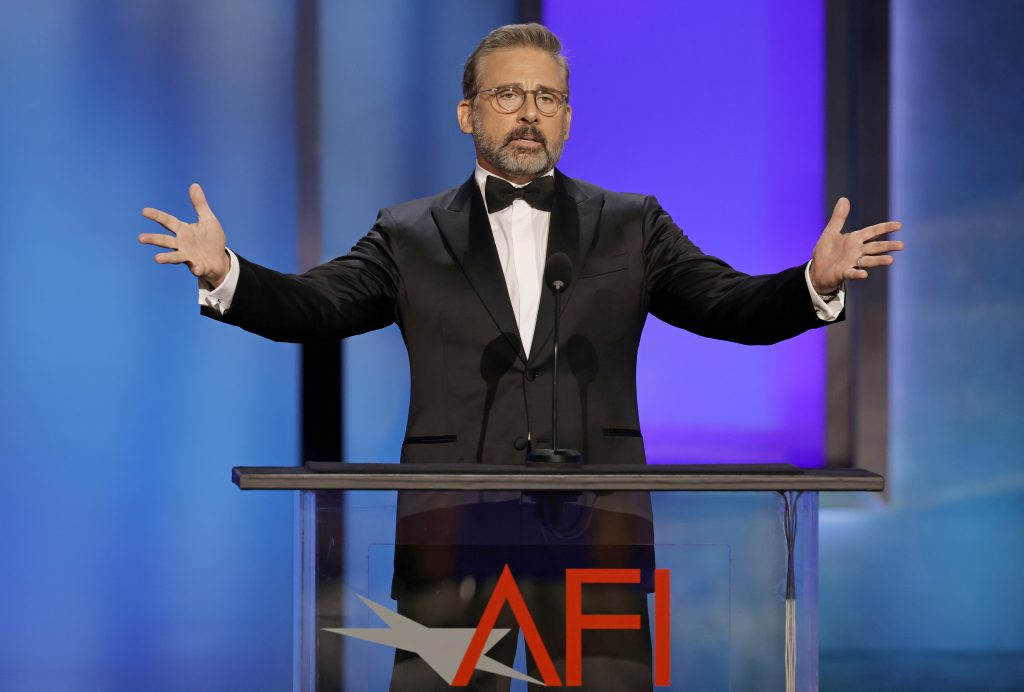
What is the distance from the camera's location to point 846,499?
4.01m

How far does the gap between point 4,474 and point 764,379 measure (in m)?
2.32

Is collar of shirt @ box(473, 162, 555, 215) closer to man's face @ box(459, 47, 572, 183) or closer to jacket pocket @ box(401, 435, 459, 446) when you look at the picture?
man's face @ box(459, 47, 572, 183)

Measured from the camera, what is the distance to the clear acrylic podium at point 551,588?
1.85 metres

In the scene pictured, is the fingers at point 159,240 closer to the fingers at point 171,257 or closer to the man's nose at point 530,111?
the fingers at point 171,257

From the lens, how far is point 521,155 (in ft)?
8.70

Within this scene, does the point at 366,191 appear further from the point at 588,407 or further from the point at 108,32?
the point at 588,407

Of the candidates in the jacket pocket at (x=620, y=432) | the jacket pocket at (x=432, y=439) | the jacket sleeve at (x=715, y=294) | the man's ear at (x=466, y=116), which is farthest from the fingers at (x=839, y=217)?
the man's ear at (x=466, y=116)

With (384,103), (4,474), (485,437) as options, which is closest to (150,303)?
(4,474)

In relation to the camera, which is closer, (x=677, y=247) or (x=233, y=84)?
(x=677, y=247)

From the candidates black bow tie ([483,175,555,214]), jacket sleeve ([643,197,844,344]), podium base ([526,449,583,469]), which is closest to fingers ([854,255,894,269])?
jacket sleeve ([643,197,844,344])

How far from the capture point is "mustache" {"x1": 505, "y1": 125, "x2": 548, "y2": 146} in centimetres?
265

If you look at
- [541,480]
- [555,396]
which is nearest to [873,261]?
[555,396]

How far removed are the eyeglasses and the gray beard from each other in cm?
5

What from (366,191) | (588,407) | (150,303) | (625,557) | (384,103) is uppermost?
(384,103)
